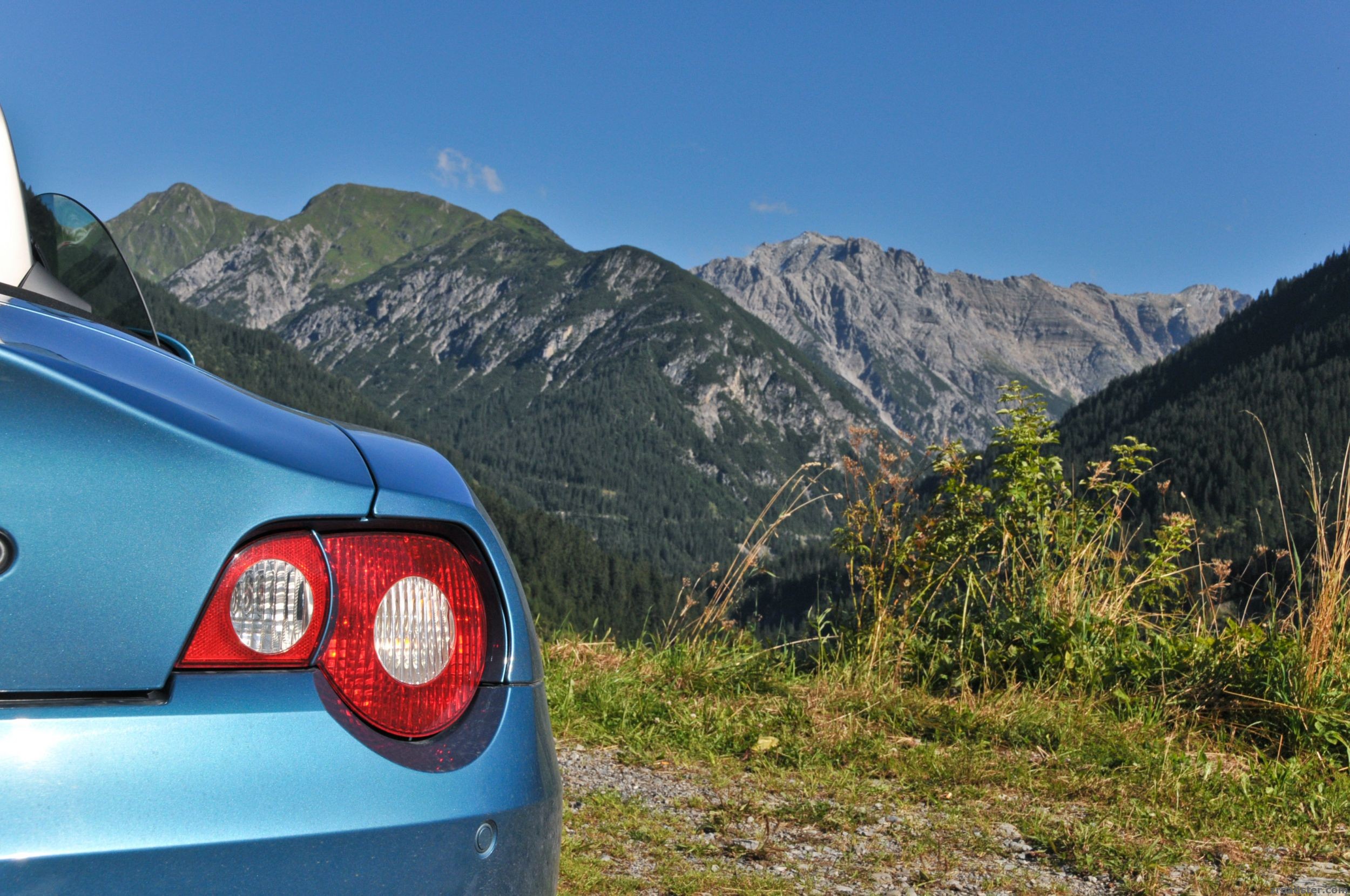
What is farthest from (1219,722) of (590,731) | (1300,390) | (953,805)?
(1300,390)

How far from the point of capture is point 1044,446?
5.62 m

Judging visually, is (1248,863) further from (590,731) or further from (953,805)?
(590,731)

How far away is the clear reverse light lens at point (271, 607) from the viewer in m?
1.15

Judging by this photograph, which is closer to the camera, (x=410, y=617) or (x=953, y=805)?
(x=410, y=617)

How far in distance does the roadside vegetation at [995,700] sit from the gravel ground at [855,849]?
1cm

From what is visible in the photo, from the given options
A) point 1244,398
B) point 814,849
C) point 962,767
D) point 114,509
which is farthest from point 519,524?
point 1244,398

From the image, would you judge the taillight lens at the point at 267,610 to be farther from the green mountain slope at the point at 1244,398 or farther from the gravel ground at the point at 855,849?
the green mountain slope at the point at 1244,398

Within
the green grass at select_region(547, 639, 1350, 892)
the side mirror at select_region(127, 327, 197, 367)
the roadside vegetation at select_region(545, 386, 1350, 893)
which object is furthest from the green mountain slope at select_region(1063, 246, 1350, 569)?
the side mirror at select_region(127, 327, 197, 367)

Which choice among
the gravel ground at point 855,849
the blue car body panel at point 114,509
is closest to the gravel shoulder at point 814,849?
the gravel ground at point 855,849

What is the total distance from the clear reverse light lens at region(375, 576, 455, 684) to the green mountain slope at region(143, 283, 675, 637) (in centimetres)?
389

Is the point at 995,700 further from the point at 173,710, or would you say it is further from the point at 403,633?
the point at 173,710

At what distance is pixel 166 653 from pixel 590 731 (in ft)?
11.3

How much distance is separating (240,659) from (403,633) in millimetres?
206

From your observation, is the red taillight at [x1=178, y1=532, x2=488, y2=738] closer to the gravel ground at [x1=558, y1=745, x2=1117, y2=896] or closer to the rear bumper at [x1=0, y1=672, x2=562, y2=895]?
the rear bumper at [x1=0, y1=672, x2=562, y2=895]
